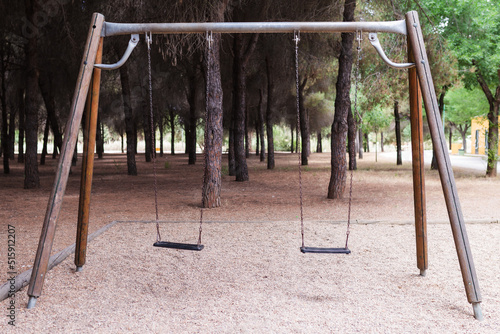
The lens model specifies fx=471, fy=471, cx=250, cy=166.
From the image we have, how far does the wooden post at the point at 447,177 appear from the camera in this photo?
10.7ft

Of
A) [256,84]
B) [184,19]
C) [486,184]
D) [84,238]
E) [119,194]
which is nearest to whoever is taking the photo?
[84,238]

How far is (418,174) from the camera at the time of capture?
426 centimetres

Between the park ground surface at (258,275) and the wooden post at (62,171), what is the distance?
24 centimetres

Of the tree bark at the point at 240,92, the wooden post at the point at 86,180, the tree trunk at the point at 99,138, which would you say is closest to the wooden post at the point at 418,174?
the wooden post at the point at 86,180

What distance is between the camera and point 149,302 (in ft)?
11.3

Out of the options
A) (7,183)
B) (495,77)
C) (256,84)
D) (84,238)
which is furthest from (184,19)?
(256,84)

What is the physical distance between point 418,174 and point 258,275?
1.71 m

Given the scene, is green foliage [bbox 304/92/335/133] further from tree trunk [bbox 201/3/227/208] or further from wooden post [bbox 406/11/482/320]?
wooden post [bbox 406/11/482/320]

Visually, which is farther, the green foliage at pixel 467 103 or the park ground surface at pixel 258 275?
the green foliage at pixel 467 103

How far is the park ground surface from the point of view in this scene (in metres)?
3.09

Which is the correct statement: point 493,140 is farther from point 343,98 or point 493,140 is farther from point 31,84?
point 31,84

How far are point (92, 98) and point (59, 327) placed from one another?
2102mm

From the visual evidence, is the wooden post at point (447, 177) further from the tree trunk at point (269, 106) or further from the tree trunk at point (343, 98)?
the tree trunk at point (269, 106)

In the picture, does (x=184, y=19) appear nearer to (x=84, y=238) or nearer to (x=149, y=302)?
(x=84, y=238)
